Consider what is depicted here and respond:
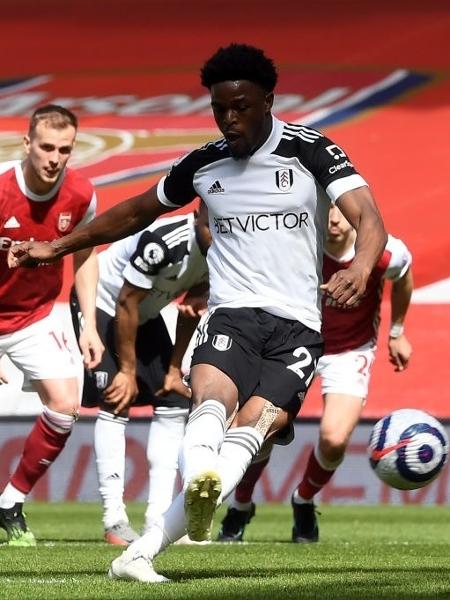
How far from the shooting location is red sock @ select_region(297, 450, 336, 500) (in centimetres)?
891

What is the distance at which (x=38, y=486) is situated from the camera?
535 inches

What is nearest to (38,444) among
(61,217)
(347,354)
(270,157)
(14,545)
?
(14,545)

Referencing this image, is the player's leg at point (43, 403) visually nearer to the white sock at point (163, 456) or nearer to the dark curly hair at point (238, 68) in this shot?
the white sock at point (163, 456)

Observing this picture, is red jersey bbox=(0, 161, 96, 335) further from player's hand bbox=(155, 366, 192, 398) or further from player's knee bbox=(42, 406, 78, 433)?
player's hand bbox=(155, 366, 192, 398)

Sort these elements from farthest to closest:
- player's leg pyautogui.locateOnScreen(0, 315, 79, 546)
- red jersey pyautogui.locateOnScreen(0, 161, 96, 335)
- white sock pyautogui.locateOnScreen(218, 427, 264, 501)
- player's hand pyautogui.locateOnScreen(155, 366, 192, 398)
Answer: player's hand pyautogui.locateOnScreen(155, 366, 192, 398), player's leg pyautogui.locateOnScreen(0, 315, 79, 546), red jersey pyautogui.locateOnScreen(0, 161, 96, 335), white sock pyautogui.locateOnScreen(218, 427, 264, 501)

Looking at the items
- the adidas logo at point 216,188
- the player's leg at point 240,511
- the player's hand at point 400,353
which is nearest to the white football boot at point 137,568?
the adidas logo at point 216,188

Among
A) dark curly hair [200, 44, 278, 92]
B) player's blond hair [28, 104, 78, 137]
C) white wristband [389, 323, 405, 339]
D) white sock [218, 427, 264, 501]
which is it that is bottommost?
white sock [218, 427, 264, 501]

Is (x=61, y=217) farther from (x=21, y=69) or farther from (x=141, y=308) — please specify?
(x=21, y=69)

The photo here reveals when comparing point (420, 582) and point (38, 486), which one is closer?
point (420, 582)

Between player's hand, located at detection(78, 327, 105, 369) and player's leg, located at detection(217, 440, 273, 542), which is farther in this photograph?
player's leg, located at detection(217, 440, 273, 542)

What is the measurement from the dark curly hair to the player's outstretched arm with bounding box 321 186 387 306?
615mm

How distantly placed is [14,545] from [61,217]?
76.2 inches

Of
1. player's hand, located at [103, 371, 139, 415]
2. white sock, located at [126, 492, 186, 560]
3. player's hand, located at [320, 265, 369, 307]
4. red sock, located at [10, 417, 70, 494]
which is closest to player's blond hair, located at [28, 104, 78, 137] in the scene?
player's hand, located at [103, 371, 139, 415]

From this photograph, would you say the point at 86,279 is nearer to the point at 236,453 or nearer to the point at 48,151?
the point at 48,151
